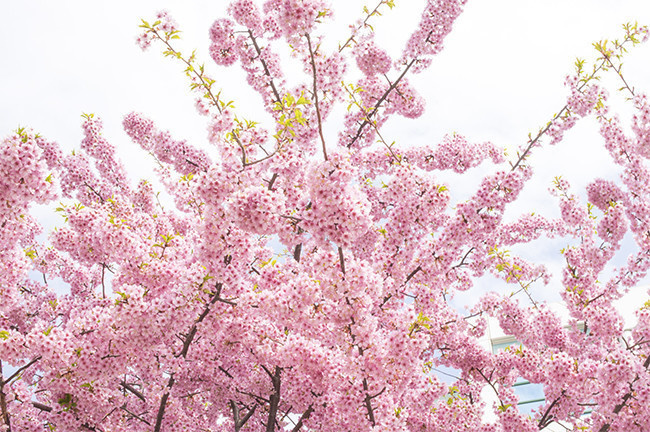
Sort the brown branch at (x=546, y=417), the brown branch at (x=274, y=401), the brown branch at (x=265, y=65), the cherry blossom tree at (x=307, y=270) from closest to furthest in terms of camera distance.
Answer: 1. the cherry blossom tree at (x=307, y=270)
2. the brown branch at (x=274, y=401)
3. the brown branch at (x=546, y=417)
4. the brown branch at (x=265, y=65)

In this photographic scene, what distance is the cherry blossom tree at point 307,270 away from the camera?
504cm

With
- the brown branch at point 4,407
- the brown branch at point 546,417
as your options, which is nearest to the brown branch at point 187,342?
the brown branch at point 4,407

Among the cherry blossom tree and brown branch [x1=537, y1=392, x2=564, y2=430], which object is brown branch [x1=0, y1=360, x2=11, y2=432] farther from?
brown branch [x1=537, y1=392, x2=564, y2=430]

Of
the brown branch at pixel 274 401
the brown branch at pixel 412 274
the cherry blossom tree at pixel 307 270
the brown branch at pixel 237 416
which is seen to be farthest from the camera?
the brown branch at pixel 237 416

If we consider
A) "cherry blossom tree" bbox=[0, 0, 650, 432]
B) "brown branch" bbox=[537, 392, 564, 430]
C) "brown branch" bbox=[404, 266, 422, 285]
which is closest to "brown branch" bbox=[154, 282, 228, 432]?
"cherry blossom tree" bbox=[0, 0, 650, 432]

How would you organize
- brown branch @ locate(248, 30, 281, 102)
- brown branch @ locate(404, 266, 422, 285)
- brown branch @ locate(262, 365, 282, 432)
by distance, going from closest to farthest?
brown branch @ locate(404, 266, 422, 285)
brown branch @ locate(262, 365, 282, 432)
brown branch @ locate(248, 30, 281, 102)

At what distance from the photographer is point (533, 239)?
998 centimetres

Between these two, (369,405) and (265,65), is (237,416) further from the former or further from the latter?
(265,65)

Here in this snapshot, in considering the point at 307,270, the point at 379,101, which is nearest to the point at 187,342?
the point at 307,270

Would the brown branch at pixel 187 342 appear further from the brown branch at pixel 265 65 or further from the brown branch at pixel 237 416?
the brown branch at pixel 265 65

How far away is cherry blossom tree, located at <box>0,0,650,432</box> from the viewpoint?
16.5ft

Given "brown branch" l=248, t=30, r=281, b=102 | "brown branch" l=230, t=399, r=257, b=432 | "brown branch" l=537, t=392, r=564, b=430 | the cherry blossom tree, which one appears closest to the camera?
the cherry blossom tree

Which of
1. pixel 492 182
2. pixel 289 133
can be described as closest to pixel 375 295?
pixel 289 133

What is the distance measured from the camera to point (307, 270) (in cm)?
668
